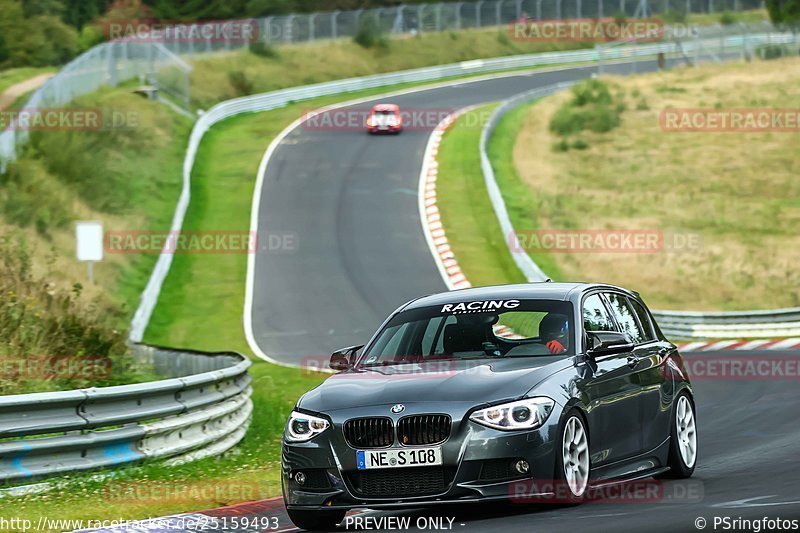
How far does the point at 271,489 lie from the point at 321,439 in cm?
310

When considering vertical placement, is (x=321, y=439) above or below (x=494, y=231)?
above

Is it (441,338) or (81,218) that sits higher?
(441,338)

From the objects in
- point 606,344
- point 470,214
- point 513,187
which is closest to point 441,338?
point 606,344

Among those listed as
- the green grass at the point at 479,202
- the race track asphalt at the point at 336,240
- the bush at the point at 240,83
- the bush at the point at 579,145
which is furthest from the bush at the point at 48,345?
the bush at the point at 240,83

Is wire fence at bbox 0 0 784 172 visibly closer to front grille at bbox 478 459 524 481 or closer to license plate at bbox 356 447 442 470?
license plate at bbox 356 447 442 470

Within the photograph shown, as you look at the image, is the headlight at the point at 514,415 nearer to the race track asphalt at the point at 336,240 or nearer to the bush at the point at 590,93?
the race track asphalt at the point at 336,240

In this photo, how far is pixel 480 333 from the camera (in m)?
9.48

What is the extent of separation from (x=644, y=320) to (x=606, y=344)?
184 cm

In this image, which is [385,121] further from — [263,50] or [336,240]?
[263,50]

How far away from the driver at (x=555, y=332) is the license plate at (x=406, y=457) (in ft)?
4.78

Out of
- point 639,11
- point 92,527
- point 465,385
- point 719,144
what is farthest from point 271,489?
point 639,11

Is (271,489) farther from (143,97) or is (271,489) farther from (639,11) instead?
(639,11)

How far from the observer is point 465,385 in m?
8.52

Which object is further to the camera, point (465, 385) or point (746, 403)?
point (746, 403)
